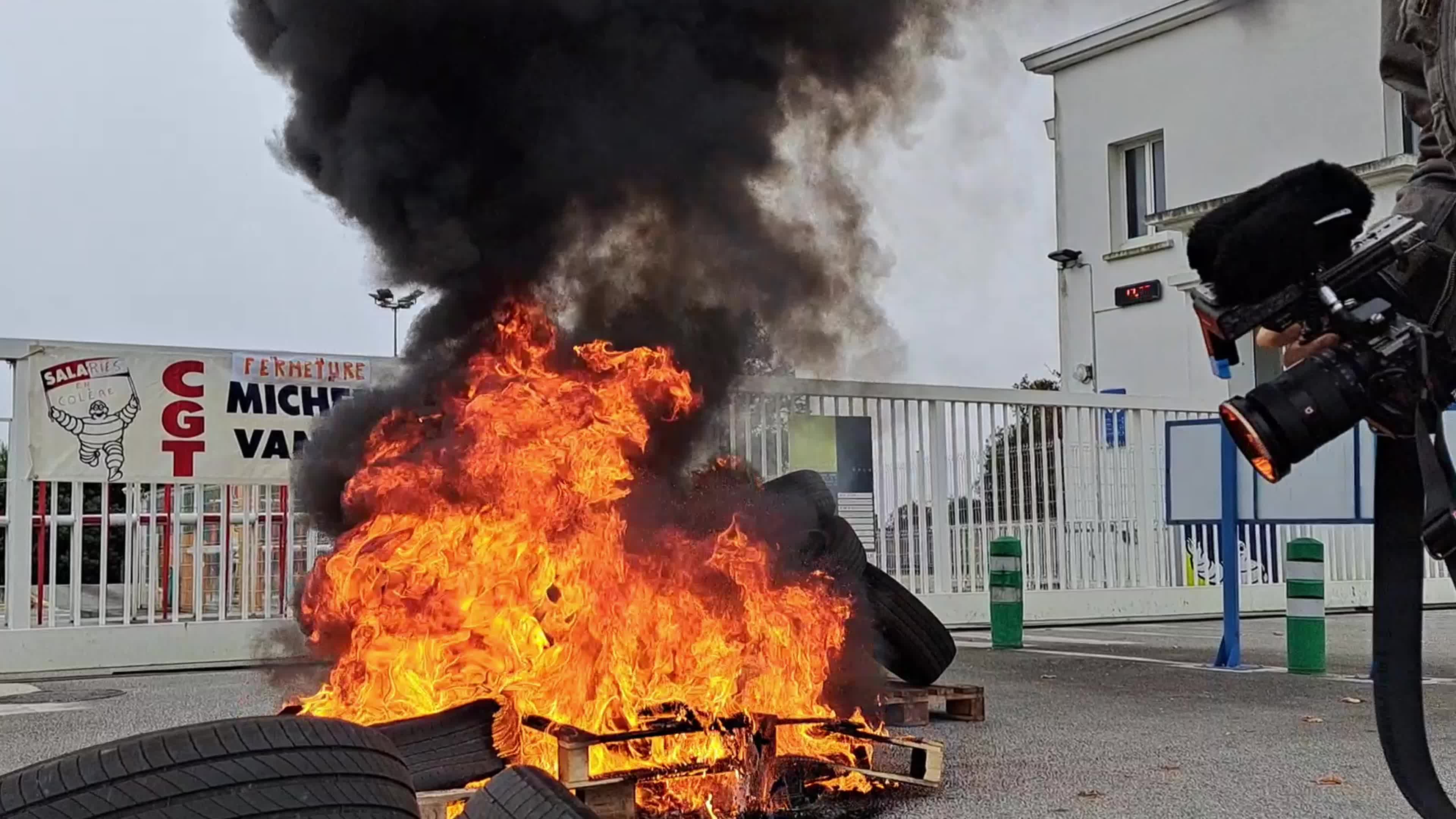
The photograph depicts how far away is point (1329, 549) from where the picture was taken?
13.9 meters

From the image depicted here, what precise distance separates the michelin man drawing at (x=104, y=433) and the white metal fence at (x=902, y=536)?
0.19 m

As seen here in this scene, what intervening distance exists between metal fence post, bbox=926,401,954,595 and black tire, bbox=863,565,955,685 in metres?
5.09

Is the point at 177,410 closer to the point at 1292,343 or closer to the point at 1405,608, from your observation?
the point at 1292,343

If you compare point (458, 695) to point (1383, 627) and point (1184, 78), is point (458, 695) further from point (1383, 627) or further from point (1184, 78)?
point (1184, 78)

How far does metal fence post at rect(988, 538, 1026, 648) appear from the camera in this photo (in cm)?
983

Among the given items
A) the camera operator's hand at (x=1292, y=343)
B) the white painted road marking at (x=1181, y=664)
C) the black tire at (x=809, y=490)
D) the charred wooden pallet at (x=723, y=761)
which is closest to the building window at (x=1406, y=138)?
the white painted road marking at (x=1181, y=664)

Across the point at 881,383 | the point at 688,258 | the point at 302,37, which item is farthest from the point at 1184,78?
the point at 302,37

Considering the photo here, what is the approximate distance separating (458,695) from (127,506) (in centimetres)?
575

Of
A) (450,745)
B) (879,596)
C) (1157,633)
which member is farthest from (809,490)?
(1157,633)

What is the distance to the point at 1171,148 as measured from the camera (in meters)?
17.9

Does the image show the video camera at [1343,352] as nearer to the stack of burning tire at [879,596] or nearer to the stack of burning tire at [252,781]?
the stack of burning tire at [252,781]

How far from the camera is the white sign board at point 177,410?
890 cm

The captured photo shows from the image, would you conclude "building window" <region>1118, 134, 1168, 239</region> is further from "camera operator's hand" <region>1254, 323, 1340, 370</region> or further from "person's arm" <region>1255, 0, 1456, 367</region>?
"camera operator's hand" <region>1254, 323, 1340, 370</region>

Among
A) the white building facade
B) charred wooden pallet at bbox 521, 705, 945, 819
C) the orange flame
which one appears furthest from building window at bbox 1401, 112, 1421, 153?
charred wooden pallet at bbox 521, 705, 945, 819
